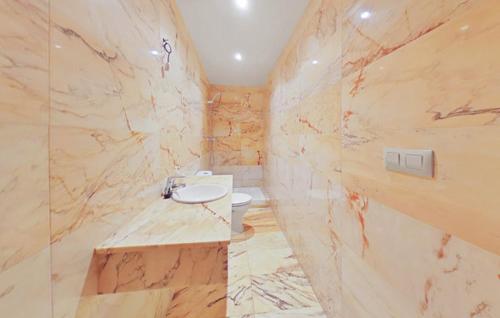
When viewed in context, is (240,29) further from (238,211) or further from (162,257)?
(162,257)

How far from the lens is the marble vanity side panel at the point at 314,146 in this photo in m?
1.20

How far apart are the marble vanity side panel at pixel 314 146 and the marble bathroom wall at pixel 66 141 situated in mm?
1166

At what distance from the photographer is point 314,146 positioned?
151cm

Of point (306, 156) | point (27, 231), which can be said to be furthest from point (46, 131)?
point (306, 156)

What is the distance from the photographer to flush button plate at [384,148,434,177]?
0.60 m

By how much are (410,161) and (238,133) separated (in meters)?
3.41

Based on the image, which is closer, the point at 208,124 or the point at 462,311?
the point at 462,311

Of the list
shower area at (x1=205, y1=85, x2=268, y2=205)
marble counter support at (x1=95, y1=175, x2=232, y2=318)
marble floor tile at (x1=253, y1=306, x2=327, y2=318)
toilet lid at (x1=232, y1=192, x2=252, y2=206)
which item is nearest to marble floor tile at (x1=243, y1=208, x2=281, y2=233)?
toilet lid at (x1=232, y1=192, x2=252, y2=206)

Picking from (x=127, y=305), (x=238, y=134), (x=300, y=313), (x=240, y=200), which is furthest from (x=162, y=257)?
(x=238, y=134)

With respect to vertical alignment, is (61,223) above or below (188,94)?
below

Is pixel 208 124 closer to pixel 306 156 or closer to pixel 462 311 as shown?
pixel 306 156

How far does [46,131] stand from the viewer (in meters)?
0.56

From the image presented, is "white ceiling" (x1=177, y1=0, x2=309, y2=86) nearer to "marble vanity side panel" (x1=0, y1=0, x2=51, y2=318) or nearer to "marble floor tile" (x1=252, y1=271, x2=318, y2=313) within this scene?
"marble vanity side panel" (x1=0, y1=0, x2=51, y2=318)

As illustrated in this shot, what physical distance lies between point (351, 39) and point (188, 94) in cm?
176
